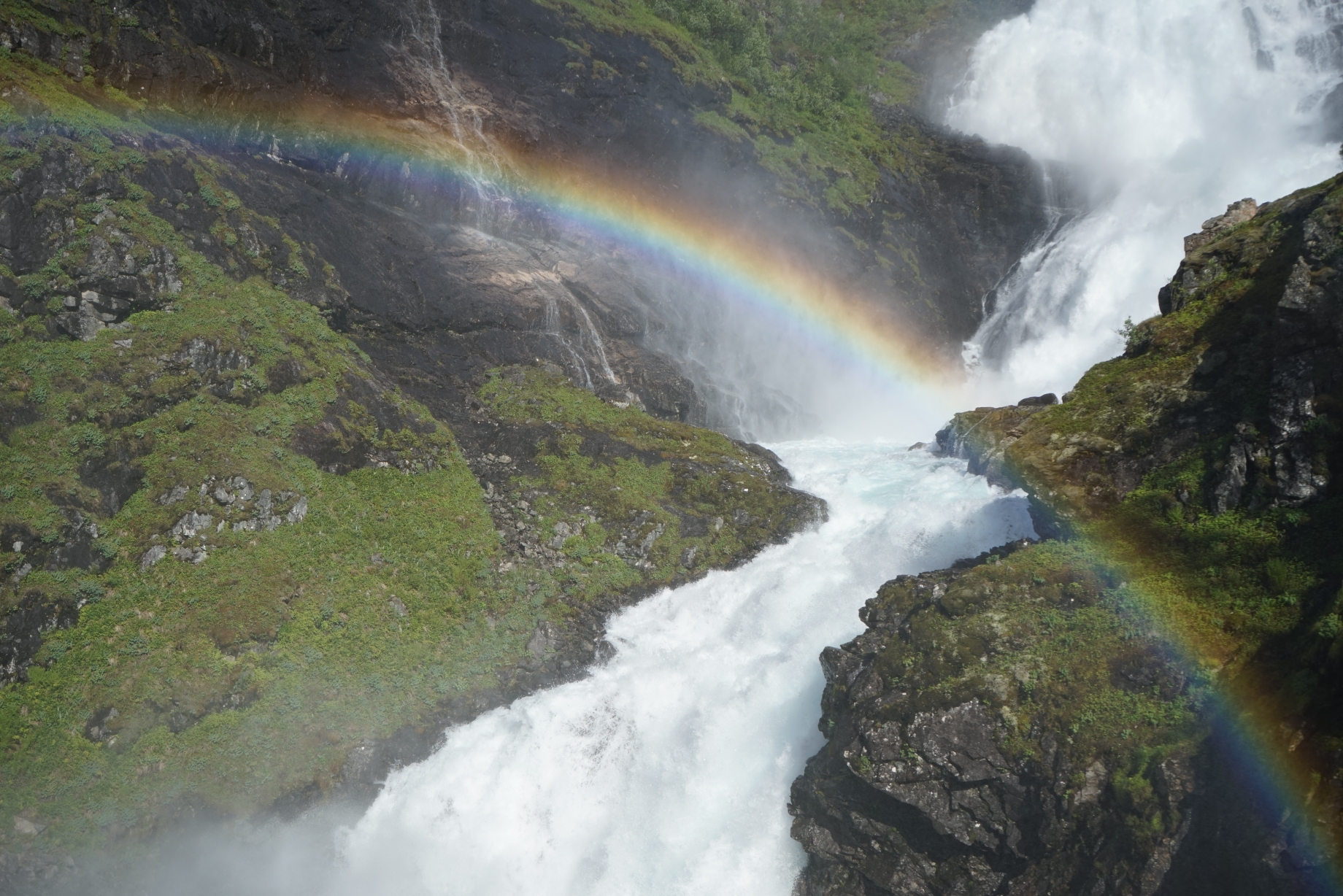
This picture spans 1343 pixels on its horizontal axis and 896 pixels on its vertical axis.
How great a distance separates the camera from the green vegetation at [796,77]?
41.9 m

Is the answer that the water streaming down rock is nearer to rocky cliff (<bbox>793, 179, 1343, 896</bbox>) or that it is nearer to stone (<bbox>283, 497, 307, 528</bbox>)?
rocky cliff (<bbox>793, 179, 1343, 896</bbox>)

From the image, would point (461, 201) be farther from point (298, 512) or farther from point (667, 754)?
point (667, 754)

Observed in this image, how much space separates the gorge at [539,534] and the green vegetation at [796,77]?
8349 millimetres

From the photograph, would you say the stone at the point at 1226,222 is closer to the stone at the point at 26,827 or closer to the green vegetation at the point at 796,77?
the green vegetation at the point at 796,77

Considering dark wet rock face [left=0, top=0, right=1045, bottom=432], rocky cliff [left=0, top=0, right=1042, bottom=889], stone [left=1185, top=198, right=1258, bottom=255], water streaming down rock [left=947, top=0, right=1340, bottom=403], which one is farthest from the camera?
water streaming down rock [left=947, top=0, right=1340, bottom=403]

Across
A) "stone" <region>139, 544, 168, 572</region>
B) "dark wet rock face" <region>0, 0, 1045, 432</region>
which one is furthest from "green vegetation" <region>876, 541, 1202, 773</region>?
"dark wet rock face" <region>0, 0, 1045, 432</region>

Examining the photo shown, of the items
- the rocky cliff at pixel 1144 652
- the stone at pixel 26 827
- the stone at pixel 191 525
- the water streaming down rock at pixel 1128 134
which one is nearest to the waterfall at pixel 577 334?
the stone at pixel 191 525

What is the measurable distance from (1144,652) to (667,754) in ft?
29.8

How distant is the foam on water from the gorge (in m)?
0.09

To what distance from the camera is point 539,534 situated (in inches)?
821

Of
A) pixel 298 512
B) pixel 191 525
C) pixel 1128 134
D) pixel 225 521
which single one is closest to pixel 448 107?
pixel 298 512

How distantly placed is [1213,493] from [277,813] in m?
17.2

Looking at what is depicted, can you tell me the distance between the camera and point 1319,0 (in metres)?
42.2

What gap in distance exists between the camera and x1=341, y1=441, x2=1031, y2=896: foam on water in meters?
14.1
